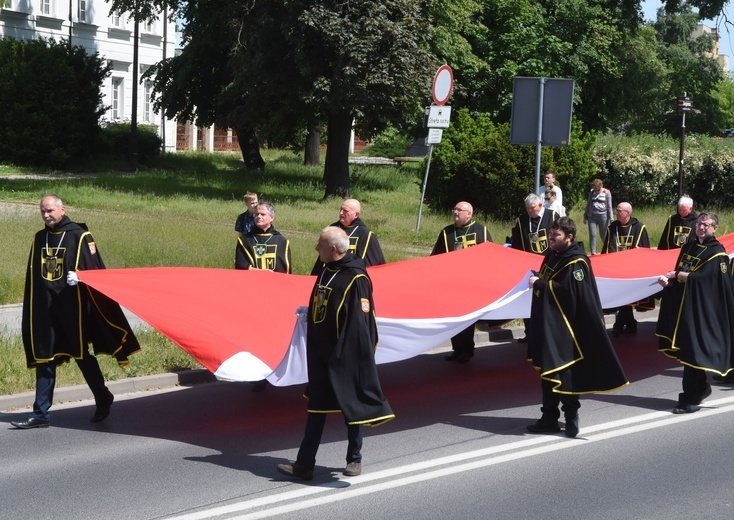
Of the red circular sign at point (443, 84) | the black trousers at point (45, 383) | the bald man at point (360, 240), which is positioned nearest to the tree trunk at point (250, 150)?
the red circular sign at point (443, 84)

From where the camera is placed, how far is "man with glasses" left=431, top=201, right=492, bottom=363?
12.0m

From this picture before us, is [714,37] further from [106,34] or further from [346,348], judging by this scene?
[346,348]

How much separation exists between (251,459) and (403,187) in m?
29.5

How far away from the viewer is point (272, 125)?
1266 inches

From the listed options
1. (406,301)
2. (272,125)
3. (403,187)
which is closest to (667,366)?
(406,301)

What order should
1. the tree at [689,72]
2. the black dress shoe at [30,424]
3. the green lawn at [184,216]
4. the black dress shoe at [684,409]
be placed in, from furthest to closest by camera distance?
1. the tree at [689,72]
2. the green lawn at [184,216]
3. the black dress shoe at [684,409]
4. the black dress shoe at [30,424]

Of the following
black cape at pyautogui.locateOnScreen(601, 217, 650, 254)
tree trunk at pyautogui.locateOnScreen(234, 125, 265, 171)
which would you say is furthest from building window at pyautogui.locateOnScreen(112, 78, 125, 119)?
black cape at pyautogui.locateOnScreen(601, 217, 650, 254)

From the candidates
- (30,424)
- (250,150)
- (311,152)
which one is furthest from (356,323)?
(311,152)

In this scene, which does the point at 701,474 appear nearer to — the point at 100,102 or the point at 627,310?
the point at 627,310

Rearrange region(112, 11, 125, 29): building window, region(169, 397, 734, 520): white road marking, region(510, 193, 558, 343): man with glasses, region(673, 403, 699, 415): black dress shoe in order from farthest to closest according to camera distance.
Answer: region(112, 11, 125, 29): building window → region(510, 193, 558, 343): man with glasses → region(673, 403, 699, 415): black dress shoe → region(169, 397, 734, 520): white road marking

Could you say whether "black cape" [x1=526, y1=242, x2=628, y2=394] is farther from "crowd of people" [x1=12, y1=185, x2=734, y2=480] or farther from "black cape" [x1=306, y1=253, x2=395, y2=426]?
"black cape" [x1=306, y1=253, x2=395, y2=426]

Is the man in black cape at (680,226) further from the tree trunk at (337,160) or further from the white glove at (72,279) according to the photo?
the tree trunk at (337,160)

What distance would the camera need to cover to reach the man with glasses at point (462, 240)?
39.4ft

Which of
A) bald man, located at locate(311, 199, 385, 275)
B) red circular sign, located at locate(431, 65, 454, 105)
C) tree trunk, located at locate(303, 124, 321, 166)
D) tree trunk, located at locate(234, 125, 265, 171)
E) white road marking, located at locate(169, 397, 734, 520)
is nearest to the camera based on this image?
white road marking, located at locate(169, 397, 734, 520)
